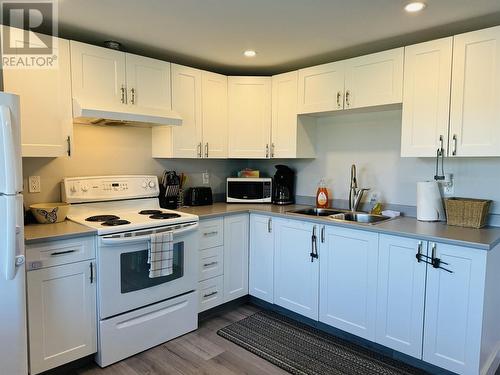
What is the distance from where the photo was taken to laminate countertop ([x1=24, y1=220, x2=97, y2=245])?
6.75 feet

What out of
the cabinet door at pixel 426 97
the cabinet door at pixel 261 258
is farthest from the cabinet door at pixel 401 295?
the cabinet door at pixel 261 258

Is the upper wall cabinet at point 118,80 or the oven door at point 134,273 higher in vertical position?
the upper wall cabinet at point 118,80

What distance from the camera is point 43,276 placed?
2082mm

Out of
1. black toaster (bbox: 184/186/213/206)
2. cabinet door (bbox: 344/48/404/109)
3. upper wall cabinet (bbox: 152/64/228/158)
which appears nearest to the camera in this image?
cabinet door (bbox: 344/48/404/109)

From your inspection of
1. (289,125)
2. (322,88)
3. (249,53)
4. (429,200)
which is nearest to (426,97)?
(429,200)

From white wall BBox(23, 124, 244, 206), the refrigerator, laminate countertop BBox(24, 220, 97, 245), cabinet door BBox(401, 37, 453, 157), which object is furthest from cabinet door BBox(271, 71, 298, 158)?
the refrigerator

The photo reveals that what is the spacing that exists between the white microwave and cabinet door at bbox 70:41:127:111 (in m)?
1.36

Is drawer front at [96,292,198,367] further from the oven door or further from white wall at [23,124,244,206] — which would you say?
white wall at [23,124,244,206]

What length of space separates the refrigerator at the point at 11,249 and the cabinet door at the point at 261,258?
184 centimetres

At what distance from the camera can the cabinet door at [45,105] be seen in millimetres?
2275

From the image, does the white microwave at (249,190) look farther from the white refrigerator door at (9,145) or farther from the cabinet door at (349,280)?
the white refrigerator door at (9,145)

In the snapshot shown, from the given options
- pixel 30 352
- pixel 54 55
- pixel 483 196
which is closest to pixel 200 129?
pixel 54 55

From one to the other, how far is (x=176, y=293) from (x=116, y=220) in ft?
2.33

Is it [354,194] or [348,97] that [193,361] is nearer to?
[354,194]
